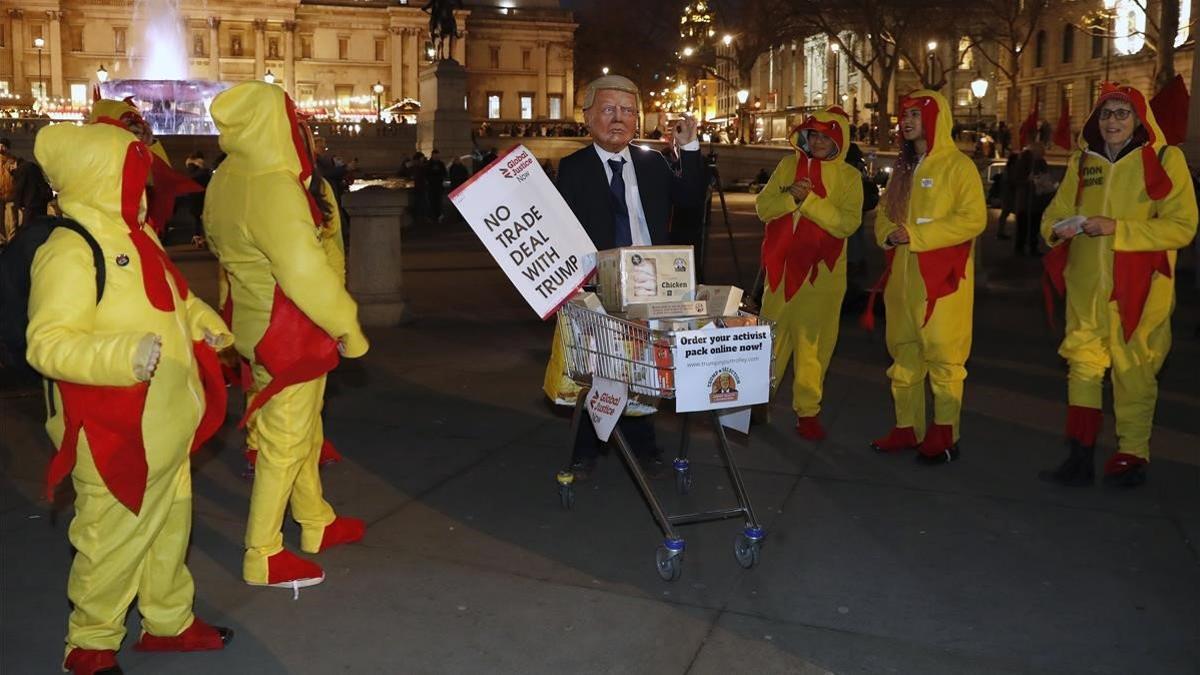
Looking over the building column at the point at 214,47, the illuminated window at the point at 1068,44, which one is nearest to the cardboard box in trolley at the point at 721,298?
the illuminated window at the point at 1068,44

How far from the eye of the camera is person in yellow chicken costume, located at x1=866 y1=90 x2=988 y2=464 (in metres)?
6.94

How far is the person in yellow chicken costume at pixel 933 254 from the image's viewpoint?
6.94 metres

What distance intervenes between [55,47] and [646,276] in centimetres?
10861

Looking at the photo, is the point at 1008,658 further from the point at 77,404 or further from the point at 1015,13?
the point at 1015,13

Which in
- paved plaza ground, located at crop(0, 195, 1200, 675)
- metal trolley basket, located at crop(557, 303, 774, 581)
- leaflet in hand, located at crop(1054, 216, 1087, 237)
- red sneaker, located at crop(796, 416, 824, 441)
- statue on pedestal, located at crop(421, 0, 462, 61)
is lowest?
paved plaza ground, located at crop(0, 195, 1200, 675)

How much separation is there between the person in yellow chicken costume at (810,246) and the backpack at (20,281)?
4.50 meters

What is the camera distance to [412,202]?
30.1 meters

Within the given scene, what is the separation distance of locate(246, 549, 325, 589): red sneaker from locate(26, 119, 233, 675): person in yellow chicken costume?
842 millimetres

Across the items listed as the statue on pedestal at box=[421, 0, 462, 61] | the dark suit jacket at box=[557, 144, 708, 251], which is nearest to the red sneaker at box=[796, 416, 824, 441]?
the dark suit jacket at box=[557, 144, 708, 251]

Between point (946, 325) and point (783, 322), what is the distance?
1.16 meters

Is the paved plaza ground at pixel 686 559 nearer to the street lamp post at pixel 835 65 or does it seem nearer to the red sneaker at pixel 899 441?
the red sneaker at pixel 899 441

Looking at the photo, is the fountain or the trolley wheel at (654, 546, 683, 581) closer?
the trolley wheel at (654, 546, 683, 581)

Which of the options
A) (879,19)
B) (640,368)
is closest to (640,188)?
(640,368)

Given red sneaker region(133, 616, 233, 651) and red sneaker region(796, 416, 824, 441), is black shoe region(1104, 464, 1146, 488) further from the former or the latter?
red sneaker region(133, 616, 233, 651)
